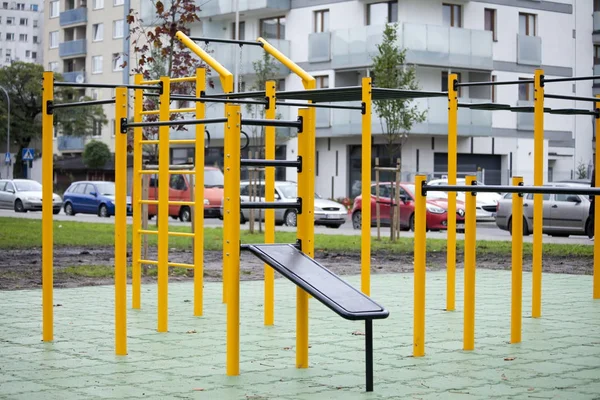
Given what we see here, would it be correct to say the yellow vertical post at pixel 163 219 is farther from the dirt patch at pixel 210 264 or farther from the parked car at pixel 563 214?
the parked car at pixel 563 214

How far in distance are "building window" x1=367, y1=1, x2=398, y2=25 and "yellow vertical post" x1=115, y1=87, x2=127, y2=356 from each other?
40.0 meters

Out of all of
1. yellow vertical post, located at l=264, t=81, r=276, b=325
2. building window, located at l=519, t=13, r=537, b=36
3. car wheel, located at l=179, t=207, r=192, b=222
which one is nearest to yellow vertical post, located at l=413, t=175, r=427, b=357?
yellow vertical post, located at l=264, t=81, r=276, b=325

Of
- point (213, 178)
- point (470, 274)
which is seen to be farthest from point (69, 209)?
point (470, 274)

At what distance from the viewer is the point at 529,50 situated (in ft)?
165

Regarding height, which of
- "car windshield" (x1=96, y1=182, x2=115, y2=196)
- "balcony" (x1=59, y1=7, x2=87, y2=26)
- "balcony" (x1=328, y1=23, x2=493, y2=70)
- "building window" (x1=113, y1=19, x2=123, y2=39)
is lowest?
"car windshield" (x1=96, y1=182, x2=115, y2=196)

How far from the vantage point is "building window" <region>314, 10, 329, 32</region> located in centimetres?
5072

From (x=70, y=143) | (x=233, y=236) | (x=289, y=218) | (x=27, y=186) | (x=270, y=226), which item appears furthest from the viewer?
(x=70, y=143)

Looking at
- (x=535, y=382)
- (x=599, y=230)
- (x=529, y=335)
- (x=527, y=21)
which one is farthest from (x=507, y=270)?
(x=527, y=21)

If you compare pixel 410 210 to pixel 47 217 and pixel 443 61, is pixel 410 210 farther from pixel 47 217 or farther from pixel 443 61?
pixel 47 217

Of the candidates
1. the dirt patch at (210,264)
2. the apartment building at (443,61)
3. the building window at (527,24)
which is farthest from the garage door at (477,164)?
the dirt patch at (210,264)

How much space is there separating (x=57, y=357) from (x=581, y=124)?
4801cm

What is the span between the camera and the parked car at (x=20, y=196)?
44.2m

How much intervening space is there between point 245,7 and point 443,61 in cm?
1164

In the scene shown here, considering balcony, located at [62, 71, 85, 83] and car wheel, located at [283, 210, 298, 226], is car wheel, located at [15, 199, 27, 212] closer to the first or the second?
car wheel, located at [283, 210, 298, 226]
